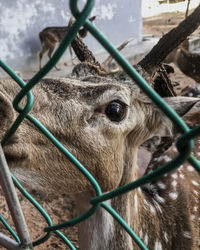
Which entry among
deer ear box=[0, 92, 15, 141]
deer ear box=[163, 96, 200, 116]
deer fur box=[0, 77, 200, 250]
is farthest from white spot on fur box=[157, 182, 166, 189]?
deer ear box=[0, 92, 15, 141]

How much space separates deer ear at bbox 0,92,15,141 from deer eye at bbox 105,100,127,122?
57 cm

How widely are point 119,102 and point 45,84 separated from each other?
41 centimetres

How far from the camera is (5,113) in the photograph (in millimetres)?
982

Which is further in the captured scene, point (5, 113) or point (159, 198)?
point (159, 198)

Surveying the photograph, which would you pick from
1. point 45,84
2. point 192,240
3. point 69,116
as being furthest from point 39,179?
point 192,240

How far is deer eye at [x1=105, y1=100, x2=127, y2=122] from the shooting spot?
4.73 ft

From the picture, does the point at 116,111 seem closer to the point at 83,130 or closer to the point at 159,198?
the point at 83,130

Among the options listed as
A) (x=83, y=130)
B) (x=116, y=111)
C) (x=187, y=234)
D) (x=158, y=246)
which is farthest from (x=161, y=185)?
(x=83, y=130)

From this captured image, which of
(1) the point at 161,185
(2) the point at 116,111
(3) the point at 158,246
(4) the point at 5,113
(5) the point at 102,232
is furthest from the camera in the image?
(1) the point at 161,185

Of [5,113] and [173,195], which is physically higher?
[173,195]

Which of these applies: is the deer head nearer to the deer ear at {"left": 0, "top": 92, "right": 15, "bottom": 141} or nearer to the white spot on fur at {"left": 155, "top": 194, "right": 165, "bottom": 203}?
the deer ear at {"left": 0, "top": 92, "right": 15, "bottom": 141}

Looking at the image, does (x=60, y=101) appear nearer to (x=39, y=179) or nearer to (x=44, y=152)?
(x=44, y=152)

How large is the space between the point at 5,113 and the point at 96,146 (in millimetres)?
541

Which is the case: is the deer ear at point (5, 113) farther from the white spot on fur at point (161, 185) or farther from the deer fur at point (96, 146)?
the white spot on fur at point (161, 185)
